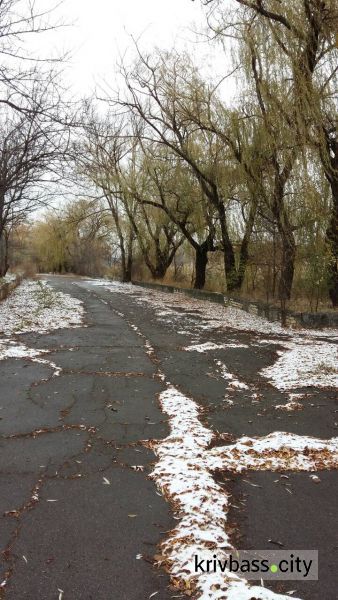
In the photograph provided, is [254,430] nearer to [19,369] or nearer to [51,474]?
[51,474]

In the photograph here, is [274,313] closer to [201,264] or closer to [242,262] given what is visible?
[242,262]

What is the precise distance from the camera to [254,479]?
316 cm

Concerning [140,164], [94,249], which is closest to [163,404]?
[140,164]

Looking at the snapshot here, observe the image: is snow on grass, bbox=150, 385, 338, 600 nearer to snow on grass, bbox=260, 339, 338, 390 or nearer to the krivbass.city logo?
the krivbass.city logo

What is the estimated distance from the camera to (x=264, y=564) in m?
2.28

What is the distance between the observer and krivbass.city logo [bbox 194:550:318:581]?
2209mm

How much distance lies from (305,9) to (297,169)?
3383mm

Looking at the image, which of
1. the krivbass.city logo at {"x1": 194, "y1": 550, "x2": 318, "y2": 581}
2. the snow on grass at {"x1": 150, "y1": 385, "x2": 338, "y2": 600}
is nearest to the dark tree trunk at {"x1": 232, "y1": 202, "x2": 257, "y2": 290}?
the snow on grass at {"x1": 150, "y1": 385, "x2": 338, "y2": 600}

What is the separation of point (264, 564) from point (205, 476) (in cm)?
90

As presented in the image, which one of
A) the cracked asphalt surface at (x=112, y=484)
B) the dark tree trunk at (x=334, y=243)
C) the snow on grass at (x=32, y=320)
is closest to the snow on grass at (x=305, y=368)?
the cracked asphalt surface at (x=112, y=484)

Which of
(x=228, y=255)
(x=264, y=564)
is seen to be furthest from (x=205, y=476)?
(x=228, y=255)

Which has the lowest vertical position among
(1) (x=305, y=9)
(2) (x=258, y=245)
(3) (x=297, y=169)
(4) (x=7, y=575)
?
(4) (x=7, y=575)

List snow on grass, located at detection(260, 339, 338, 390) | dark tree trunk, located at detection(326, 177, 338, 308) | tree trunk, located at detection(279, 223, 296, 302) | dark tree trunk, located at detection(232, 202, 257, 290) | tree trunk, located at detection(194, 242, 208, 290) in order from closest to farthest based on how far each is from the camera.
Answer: snow on grass, located at detection(260, 339, 338, 390)
tree trunk, located at detection(279, 223, 296, 302)
dark tree trunk, located at detection(326, 177, 338, 308)
dark tree trunk, located at detection(232, 202, 257, 290)
tree trunk, located at detection(194, 242, 208, 290)

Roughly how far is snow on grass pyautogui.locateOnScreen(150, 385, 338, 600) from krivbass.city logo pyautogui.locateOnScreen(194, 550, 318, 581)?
0.09 feet
